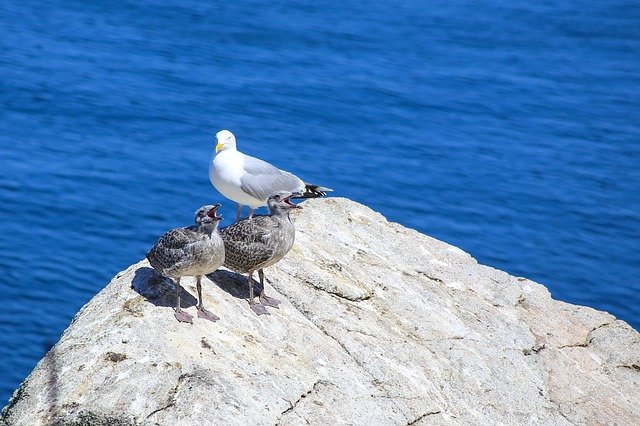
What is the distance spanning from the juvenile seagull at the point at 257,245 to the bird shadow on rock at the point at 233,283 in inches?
7.1

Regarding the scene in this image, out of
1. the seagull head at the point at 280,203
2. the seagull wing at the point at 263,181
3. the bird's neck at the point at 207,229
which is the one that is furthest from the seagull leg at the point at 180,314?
the seagull wing at the point at 263,181

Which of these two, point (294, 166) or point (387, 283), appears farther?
point (294, 166)

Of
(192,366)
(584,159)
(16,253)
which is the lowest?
(16,253)

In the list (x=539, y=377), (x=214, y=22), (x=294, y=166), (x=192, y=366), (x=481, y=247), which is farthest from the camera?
(x=214, y=22)

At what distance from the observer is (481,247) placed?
69.8ft

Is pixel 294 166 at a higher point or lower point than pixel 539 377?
lower

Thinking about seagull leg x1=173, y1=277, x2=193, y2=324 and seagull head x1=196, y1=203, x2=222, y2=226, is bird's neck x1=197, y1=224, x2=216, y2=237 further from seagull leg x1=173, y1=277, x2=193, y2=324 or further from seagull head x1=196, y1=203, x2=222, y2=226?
seagull leg x1=173, y1=277, x2=193, y2=324

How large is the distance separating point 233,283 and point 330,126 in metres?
16.2

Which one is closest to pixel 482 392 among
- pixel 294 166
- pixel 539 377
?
pixel 539 377

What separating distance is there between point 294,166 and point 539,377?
13.3 m

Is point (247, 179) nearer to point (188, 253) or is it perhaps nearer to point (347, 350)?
point (347, 350)

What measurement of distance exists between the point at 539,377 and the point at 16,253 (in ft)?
37.3

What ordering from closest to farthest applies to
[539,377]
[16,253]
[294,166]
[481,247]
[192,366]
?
[192,366]
[539,377]
[16,253]
[481,247]
[294,166]

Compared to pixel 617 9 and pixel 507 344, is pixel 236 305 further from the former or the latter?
pixel 617 9
